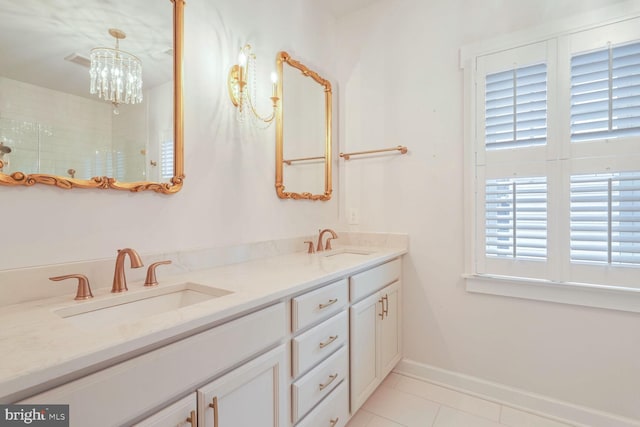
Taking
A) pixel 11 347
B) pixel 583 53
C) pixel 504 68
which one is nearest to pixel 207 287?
pixel 11 347

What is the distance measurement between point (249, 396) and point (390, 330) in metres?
1.24

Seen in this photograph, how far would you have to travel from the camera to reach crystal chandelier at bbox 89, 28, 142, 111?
1.16m

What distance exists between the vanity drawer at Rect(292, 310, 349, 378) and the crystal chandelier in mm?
1164

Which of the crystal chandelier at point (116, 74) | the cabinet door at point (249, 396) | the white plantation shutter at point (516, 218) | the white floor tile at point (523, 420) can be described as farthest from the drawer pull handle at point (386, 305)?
the crystal chandelier at point (116, 74)

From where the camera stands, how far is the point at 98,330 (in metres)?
0.75

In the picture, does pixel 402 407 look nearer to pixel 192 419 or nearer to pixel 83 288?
pixel 192 419

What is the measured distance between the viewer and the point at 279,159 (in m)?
1.96

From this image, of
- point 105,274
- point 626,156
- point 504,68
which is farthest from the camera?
point 504,68

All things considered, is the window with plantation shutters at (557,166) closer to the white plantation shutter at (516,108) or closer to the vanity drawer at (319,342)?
the white plantation shutter at (516,108)

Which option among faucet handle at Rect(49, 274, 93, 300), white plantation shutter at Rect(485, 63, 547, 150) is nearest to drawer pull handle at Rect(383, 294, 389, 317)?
white plantation shutter at Rect(485, 63, 547, 150)

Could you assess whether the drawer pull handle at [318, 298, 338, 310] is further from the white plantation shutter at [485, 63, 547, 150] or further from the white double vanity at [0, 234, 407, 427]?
the white plantation shutter at [485, 63, 547, 150]

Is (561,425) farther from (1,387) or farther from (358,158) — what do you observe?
(1,387)

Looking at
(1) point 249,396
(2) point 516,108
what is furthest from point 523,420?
(2) point 516,108

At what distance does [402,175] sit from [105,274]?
1.84 m
